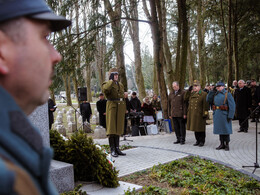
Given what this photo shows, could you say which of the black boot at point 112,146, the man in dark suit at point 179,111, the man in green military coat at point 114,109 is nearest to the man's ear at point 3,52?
the man in green military coat at point 114,109

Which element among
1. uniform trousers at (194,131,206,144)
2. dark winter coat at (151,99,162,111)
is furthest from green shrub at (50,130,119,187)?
dark winter coat at (151,99,162,111)

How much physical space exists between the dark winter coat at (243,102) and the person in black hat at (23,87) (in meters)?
12.8

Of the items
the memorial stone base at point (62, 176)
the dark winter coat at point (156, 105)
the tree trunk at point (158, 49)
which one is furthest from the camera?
the dark winter coat at point (156, 105)

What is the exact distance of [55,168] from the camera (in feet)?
Answer: 14.3

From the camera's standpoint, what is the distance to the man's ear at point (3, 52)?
0.74 metres

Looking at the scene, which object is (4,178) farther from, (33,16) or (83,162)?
(83,162)

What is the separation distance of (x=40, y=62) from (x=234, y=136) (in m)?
11.5

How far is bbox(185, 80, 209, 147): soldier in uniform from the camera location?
9.30 meters

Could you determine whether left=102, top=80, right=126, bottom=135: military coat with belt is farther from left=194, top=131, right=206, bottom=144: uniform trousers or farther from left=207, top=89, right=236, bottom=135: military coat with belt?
left=194, top=131, right=206, bottom=144: uniform trousers

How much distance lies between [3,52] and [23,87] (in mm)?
101

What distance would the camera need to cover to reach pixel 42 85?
84 cm

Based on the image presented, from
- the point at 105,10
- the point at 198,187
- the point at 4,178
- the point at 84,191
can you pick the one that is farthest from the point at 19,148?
the point at 105,10

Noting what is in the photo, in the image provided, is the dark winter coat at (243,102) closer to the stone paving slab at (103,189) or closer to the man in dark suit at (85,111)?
the man in dark suit at (85,111)

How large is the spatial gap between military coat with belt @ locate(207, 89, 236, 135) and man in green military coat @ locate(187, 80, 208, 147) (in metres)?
0.61
